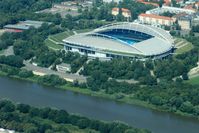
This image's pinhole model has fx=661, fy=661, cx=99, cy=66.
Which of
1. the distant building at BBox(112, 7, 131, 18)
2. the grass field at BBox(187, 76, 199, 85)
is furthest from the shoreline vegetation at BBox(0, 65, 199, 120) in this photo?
the distant building at BBox(112, 7, 131, 18)

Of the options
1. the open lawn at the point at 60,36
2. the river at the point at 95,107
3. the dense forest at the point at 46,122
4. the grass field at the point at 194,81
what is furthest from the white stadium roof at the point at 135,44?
the dense forest at the point at 46,122

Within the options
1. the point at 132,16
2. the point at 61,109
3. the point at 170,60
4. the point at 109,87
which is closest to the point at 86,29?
the point at 132,16

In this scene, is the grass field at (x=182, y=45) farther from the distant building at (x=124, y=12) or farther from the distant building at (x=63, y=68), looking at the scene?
the distant building at (x=124, y=12)

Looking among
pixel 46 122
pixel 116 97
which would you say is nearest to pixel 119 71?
pixel 116 97

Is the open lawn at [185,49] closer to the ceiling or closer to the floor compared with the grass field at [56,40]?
closer to the floor

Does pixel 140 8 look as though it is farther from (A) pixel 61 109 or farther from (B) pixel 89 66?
(A) pixel 61 109
